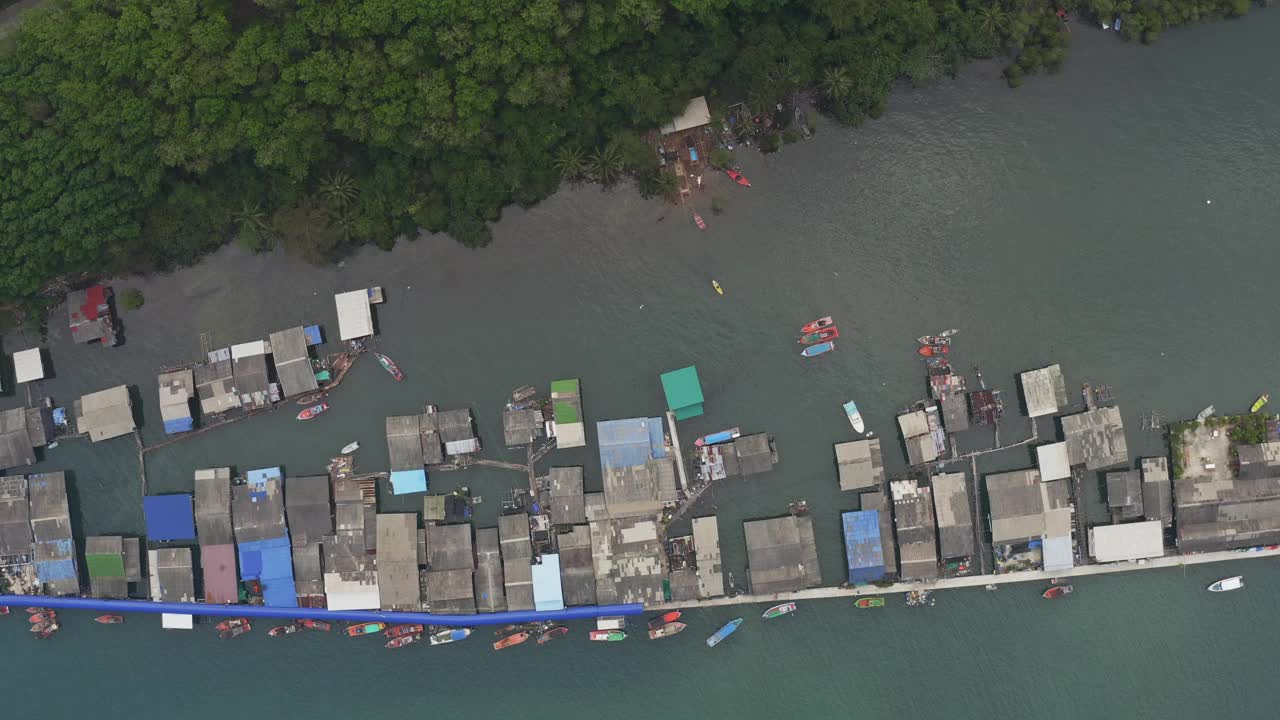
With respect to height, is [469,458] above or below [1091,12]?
below

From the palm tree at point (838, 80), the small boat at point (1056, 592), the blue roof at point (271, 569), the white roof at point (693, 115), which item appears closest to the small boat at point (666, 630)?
the blue roof at point (271, 569)

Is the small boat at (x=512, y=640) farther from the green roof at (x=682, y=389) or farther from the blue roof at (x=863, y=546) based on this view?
the blue roof at (x=863, y=546)

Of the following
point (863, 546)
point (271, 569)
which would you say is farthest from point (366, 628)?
point (863, 546)

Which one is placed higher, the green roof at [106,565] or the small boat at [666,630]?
the green roof at [106,565]

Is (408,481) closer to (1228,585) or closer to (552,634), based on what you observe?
(552,634)

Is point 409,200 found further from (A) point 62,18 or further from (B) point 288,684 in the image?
(B) point 288,684

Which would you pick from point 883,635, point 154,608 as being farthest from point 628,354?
point 154,608
